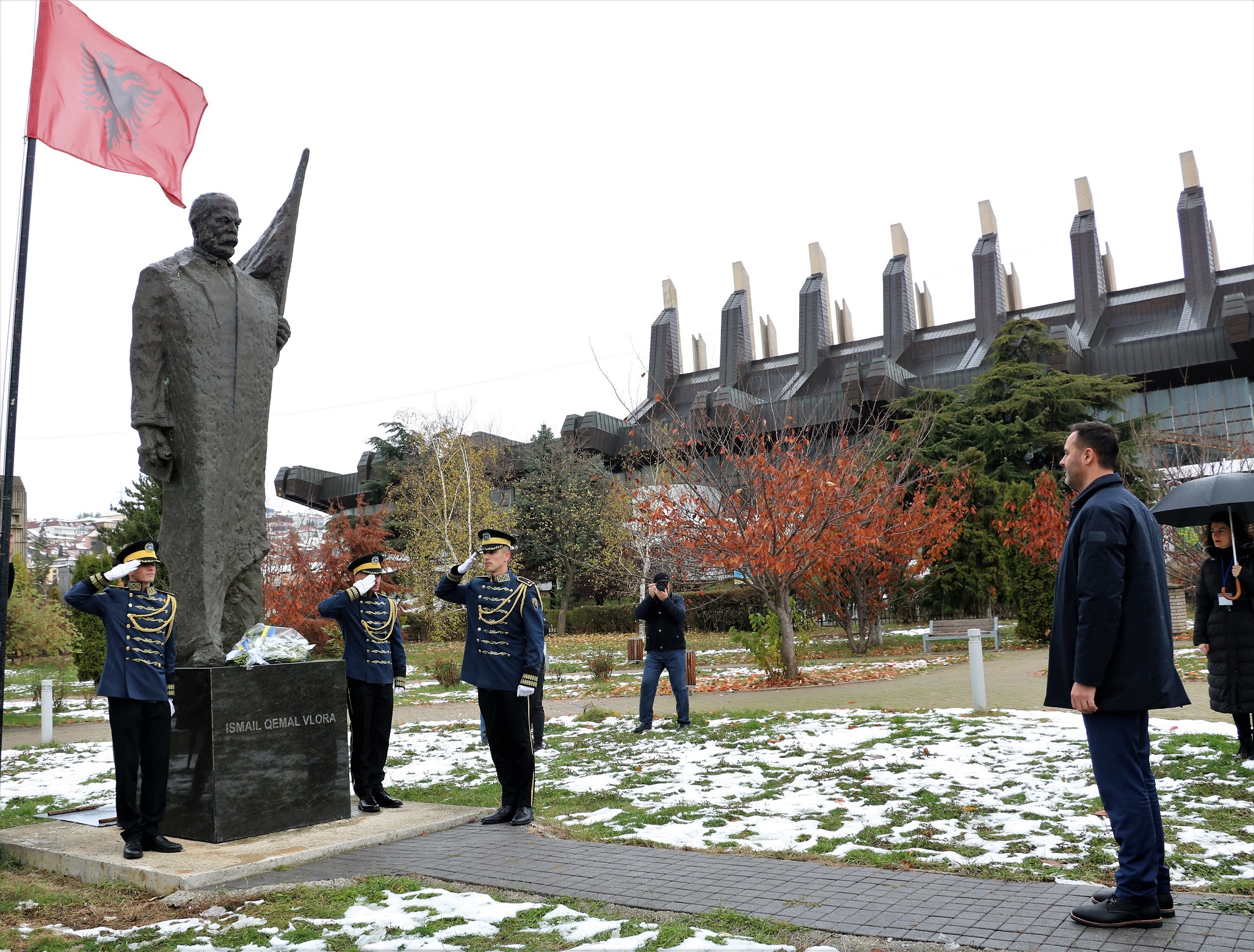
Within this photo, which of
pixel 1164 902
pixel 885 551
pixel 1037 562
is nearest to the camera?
pixel 1164 902

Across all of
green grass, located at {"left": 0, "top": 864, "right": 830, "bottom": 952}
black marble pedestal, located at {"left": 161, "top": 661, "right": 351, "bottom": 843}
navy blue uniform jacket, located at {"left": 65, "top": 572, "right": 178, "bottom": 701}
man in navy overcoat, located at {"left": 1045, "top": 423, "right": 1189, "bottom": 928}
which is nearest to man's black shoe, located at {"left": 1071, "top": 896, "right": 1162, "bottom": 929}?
man in navy overcoat, located at {"left": 1045, "top": 423, "right": 1189, "bottom": 928}

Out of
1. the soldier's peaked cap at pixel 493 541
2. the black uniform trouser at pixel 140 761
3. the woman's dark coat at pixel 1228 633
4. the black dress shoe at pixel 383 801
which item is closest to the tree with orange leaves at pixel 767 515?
the woman's dark coat at pixel 1228 633

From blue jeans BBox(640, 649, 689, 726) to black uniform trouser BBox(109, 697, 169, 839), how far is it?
562cm

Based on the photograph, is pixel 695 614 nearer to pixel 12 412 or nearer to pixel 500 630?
pixel 500 630

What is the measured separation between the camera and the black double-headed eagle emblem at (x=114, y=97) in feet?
21.2

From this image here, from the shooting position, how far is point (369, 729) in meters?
7.04

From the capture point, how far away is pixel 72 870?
5.57 meters

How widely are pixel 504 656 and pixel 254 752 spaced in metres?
1.70

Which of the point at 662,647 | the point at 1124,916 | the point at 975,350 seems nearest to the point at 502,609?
the point at 1124,916

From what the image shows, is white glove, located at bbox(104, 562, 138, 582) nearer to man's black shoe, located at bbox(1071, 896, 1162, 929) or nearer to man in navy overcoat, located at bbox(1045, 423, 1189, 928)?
man in navy overcoat, located at bbox(1045, 423, 1189, 928)

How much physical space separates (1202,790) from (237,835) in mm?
6120

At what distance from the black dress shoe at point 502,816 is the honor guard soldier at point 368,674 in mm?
944

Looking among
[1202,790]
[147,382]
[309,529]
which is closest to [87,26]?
[147,382]

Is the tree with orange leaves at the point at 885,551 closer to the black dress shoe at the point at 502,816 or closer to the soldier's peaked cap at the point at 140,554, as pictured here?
→ the black dress shoe at the point at 502,816
